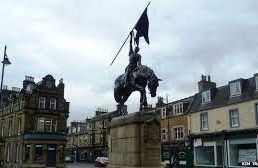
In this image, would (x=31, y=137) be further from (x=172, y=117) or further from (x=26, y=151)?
(x=172, y=117)

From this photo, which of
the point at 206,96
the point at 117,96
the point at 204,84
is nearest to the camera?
the point at 117,96

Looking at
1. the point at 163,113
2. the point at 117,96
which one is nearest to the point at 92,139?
the point at 163,113

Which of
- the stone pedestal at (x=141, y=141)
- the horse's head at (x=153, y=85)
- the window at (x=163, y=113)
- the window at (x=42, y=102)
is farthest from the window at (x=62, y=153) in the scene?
the horse's head at (x=153, y=85)

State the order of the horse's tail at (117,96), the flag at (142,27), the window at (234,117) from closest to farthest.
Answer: the flag at (142,27), the horse's tail at (117,96), the window at (234,117)

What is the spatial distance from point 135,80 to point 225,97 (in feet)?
93.2

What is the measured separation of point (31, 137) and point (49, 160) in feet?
13.5

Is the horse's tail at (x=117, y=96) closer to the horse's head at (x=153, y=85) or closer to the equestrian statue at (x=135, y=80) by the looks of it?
the equestrian statue at (x=135, y=80)

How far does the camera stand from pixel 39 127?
5581cm

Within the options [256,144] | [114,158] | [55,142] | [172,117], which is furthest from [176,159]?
[114,158]

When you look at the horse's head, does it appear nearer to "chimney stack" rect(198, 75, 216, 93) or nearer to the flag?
the flag

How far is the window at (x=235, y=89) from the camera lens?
132ft

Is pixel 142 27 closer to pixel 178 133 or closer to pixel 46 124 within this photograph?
pixel 178 133

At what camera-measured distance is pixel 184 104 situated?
49.2 metres

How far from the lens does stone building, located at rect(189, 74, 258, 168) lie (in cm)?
3794
